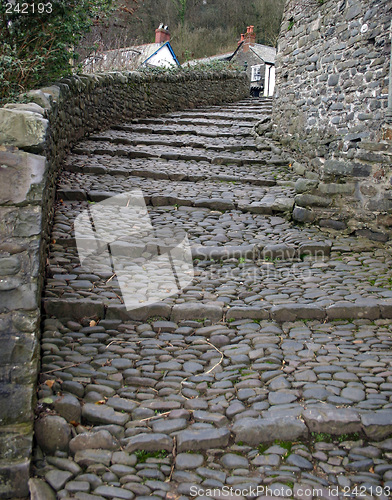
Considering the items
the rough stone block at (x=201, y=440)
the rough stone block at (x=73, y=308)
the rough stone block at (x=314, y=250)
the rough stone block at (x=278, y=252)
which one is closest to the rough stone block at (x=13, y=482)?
the rough stone block at (x=201, y=440)

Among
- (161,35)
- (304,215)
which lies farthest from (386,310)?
(161,35)

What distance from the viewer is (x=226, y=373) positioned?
10.7 feet

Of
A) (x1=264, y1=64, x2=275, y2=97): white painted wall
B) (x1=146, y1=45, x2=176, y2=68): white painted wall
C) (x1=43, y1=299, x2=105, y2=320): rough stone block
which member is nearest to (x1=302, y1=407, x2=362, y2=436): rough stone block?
(x1=43, y1=299, x2=105, y2=320): rough stone block

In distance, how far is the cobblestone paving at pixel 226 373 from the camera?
98.8 inches

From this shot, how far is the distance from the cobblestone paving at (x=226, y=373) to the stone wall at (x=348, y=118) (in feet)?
1.34

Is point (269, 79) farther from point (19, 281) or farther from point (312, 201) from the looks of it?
point (19, 281)

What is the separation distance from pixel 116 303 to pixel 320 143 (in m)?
4.34

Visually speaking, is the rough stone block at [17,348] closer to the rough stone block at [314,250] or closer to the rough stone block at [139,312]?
the rough stone block at [139,312]

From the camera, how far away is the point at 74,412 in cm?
285

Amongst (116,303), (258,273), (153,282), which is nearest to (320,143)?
(258,273)

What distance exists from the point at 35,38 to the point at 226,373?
463 cm

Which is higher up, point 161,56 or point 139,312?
point 161,56

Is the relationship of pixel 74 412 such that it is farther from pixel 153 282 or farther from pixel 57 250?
pixel 57 250

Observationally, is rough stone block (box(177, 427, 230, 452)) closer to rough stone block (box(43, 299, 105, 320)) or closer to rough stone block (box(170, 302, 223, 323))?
rough stone block (box(170, 302, 223, 323))
